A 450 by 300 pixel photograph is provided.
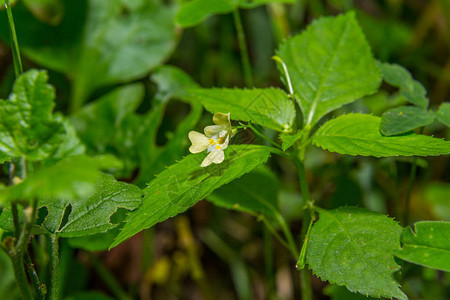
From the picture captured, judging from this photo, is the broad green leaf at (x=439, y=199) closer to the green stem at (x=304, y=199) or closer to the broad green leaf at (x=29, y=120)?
the green stem at (x=304, y=199)

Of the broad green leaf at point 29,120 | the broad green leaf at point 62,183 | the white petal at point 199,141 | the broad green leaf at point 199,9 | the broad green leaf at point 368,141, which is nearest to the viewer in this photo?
the broad green leaf at point 62,183

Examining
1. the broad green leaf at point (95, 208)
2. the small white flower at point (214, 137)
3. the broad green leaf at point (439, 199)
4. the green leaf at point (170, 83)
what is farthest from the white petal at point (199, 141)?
the broad green leaf at point (439, 199)

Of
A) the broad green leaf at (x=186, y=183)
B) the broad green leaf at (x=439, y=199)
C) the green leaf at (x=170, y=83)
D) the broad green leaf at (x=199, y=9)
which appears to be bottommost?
the broad green leaf at (x=439, y=199)

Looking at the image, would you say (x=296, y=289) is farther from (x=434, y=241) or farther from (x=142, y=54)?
(x=142, y=54)

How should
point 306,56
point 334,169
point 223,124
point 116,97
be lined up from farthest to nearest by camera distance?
point 334,169 < point 116,97 < point 306,56 < point 223,124

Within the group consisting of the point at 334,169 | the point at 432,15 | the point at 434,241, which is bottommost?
the point at 334,169

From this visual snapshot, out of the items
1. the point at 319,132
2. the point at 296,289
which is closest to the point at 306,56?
the point at 319,132
